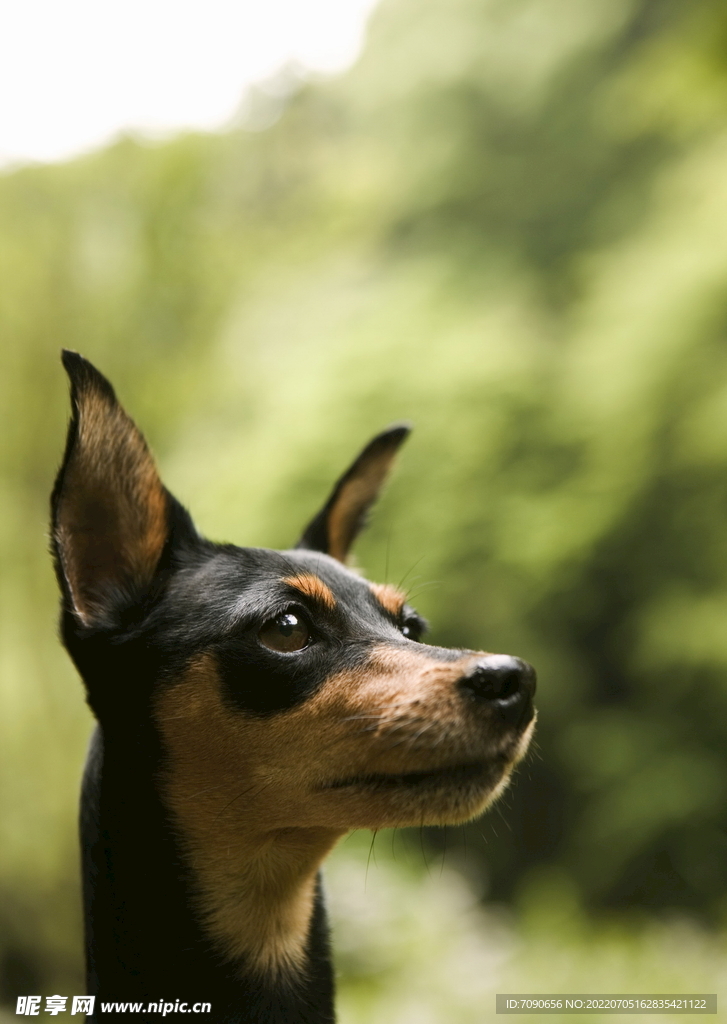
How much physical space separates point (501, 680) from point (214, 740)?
0.37 meters

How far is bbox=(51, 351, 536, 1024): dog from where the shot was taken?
3.27 feet

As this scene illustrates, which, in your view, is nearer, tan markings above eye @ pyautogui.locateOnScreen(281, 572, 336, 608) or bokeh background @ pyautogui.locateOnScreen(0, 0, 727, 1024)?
tan markings above eye @ pyautogui.locateOnScreen(281, 572, 336, 608)

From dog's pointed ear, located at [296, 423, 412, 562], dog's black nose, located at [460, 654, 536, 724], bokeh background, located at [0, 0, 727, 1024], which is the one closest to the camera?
dog's black nose, located at [460, 654, 536, 724]

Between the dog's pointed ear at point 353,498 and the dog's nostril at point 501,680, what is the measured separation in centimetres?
42

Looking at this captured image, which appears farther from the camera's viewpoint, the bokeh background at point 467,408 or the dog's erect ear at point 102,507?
the bokeh background at point 467,408

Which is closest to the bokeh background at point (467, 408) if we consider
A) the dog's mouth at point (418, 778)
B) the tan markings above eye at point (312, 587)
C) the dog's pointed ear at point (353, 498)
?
the dog's pointed ear at point (353, 498)

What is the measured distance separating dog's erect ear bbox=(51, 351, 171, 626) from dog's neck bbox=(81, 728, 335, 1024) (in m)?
0.20

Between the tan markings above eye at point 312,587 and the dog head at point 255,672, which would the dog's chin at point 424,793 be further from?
the tan markings above eye at point 312,587

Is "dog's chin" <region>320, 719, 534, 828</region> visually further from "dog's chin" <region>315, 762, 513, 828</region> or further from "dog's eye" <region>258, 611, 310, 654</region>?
"dog's eye" <region>258, 611, 310, 654</region>

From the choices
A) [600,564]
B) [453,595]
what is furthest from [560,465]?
[453,595]

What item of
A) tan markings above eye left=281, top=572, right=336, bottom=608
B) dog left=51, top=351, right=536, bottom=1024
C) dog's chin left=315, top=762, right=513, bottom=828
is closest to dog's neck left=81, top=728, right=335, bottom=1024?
dog left=51, top=351, right=536, bottom=1024

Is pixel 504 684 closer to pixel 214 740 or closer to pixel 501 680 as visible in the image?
pixel 501 680

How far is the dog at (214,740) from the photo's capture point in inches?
39.2

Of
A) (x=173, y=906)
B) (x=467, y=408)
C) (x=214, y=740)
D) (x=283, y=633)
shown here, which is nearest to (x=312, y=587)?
(x=283, y=633)
